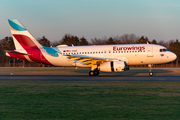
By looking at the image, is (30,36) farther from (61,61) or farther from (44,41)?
(44,41)

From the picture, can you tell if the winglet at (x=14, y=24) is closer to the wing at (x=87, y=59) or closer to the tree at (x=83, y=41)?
the wing at (x=87, y=59)

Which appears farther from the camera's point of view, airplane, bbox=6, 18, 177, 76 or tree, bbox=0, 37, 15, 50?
tree, bbox=0, 37, 15, 50

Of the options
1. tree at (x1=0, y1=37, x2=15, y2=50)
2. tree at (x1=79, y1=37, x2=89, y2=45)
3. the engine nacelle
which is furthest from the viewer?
tree at (x1=79, y1=37, x2=89, y2=45)

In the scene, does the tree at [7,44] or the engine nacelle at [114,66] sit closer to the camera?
the engine nacelle at [114,66]

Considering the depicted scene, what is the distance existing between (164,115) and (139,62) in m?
22.5

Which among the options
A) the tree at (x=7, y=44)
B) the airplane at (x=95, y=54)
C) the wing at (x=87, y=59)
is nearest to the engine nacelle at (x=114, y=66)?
the airplane at (x=95, y=54)

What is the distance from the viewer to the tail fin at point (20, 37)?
33938 millimetres

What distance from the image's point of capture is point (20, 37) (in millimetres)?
34062

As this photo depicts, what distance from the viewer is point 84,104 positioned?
10609 millimetres

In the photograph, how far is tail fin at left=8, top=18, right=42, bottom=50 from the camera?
33938mm

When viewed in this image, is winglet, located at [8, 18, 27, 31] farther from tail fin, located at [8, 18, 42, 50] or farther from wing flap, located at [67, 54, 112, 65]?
wing flap, located at [67, 54, 112, 65]

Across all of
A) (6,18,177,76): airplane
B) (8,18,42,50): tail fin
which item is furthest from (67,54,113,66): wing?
(8,18,42,50): tail fin

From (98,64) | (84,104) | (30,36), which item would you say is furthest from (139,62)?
(84,104)

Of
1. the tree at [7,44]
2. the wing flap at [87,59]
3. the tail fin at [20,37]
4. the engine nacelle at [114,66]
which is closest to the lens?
the engine nacelle at [114,66]
